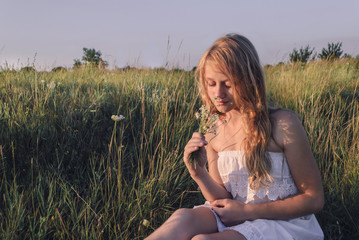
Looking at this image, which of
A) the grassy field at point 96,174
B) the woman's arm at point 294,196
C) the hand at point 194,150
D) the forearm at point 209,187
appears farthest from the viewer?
the grassy field at point 96,174

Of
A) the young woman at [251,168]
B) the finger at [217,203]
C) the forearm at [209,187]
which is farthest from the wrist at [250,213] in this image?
the forearm at [209,187]

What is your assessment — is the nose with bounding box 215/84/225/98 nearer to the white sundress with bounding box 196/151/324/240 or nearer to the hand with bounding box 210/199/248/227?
the white sundress with bounding box 196/151/324/240

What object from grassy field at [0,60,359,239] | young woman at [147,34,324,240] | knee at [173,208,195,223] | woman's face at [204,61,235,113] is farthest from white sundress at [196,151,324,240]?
grassy field at [0,60,359,239]

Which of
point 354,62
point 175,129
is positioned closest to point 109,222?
point 175,129

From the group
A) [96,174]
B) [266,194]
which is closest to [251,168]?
[266,194]

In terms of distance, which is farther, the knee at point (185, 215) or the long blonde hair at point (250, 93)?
the long blonde hair at point (250, 93)

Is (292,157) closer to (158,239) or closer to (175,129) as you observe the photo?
(158,239)

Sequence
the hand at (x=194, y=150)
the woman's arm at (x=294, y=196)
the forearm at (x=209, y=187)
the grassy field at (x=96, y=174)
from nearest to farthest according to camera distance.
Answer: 1. the hand at (x=194, y=150)
2. the woman's arm at (x=294, y=196)
3. the forearm at (x=209, y=187)
4. the grassy field at (x=96, y=174)

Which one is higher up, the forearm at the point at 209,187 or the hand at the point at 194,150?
the hand at the point at 194,150

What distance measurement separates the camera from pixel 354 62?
810 centimetres

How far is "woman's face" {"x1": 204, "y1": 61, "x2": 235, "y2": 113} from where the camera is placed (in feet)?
5.83

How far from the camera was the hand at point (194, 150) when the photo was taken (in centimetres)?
159

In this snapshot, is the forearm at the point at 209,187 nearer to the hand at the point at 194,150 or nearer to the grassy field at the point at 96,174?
the hand at the point at 194,150

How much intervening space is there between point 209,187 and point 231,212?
0.20 metres
